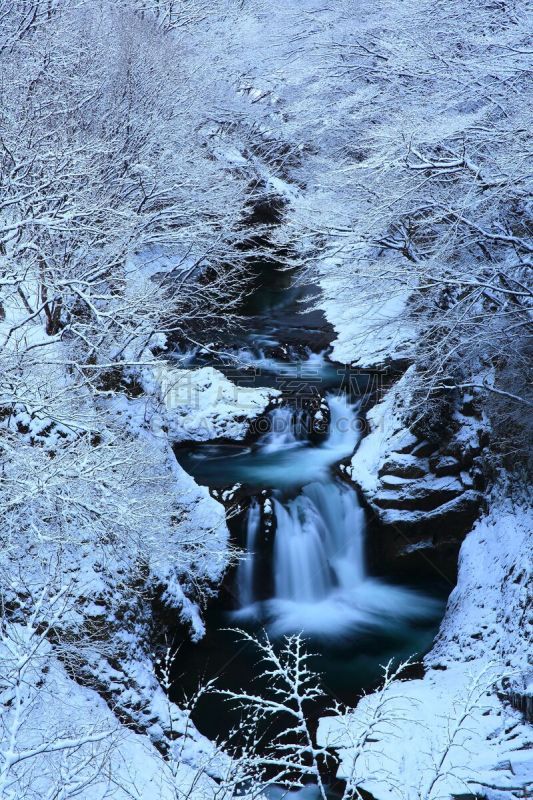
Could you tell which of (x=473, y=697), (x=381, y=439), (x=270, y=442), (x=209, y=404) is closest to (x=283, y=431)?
(x=270, y=442)

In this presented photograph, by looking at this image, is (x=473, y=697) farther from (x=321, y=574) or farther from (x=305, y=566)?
(x=305, y=566)

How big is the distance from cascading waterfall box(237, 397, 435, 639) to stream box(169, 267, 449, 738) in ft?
0.05

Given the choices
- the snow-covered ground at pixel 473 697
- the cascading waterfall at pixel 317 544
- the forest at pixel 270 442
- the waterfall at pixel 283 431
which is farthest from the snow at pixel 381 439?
the snow-covered ground at pixel 473 697

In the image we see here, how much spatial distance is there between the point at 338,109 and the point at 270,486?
9.53 m

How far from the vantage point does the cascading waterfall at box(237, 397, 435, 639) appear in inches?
357

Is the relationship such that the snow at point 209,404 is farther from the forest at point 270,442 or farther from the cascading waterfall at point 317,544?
the cascading waterfall at point 317,544

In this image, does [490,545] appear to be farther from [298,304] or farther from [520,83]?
[298,304]

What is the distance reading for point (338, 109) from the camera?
48.1 ft

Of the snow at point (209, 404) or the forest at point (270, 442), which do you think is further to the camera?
the snow at point (209, 404)

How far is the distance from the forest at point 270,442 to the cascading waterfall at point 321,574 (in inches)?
1.5

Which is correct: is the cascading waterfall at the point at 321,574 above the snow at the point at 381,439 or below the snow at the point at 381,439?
below

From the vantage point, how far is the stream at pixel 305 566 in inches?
327

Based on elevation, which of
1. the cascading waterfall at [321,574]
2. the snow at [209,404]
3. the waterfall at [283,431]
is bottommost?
the cascading waterfall at [321,574]

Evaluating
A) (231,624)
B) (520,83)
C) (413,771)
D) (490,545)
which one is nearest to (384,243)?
(520,83)
